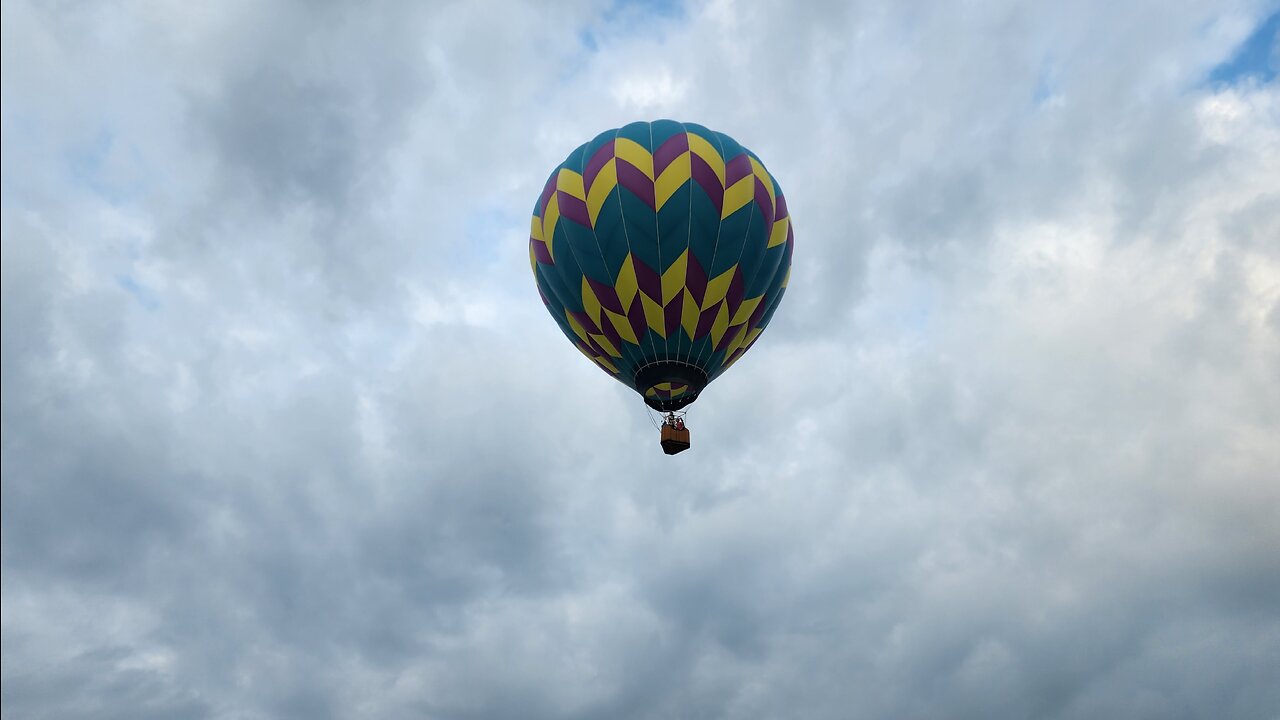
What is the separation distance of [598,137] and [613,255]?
621cm

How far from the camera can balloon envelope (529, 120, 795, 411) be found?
36000 mm

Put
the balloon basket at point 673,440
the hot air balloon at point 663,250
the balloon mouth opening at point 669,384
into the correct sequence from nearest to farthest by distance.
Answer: the hot air balloon at point 663,250, the balloon mouth opening at point 669,384, the balloon basket at point 673,440

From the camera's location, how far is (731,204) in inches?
1443

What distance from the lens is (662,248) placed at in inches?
1412

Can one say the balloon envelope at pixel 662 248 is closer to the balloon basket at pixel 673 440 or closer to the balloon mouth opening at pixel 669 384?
the balloon mouth opening at pixel 669 384

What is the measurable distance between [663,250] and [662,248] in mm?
93

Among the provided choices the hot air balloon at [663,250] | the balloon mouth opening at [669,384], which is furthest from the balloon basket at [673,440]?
the balloon mouth opening at [669,384]

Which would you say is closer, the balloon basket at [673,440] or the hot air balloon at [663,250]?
the hot air balloon at [663,250]

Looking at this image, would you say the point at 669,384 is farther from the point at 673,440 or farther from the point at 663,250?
the point at 663,250

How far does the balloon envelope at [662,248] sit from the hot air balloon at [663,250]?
51 millimetres

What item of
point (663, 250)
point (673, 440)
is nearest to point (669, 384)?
point (673, 440)

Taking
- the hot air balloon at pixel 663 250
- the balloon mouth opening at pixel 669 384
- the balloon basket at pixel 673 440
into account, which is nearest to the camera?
the hot air balloon at pixel 663 250

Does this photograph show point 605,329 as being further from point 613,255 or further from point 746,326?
point 746,326

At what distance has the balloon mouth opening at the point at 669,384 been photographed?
37.6m
